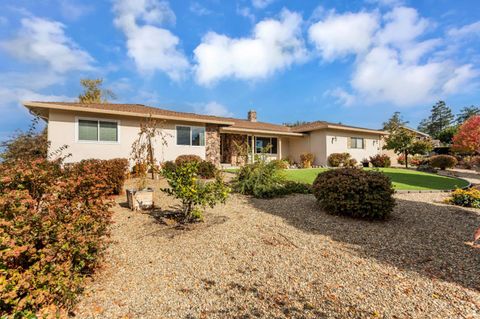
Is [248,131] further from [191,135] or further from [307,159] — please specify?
[307,159]

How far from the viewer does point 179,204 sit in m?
6.50

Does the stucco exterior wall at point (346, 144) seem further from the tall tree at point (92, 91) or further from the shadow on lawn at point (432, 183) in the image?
the tall tree at point (92, 91)

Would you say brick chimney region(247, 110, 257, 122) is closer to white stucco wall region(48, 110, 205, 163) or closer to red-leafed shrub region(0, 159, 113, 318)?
white stucco wall region(48, 110, 205, 163)

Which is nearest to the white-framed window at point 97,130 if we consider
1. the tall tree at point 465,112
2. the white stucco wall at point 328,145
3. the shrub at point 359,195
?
the shrub at point 359,195

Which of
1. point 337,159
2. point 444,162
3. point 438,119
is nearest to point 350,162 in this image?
point 337,159

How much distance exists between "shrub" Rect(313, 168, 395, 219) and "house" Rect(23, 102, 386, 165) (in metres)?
3.80

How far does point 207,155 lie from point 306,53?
376 inches

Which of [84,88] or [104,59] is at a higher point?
[84,88]

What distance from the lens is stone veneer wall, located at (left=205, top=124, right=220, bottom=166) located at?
14.8m

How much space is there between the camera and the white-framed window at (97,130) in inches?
449

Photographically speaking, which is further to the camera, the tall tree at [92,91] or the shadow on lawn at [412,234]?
the tall tree at [92,91]

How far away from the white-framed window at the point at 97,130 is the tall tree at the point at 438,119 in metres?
75.6

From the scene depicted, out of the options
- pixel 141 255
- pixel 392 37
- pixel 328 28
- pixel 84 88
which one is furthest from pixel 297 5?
pixel 84 88

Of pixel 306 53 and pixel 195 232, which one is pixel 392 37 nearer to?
pixel 306 53
